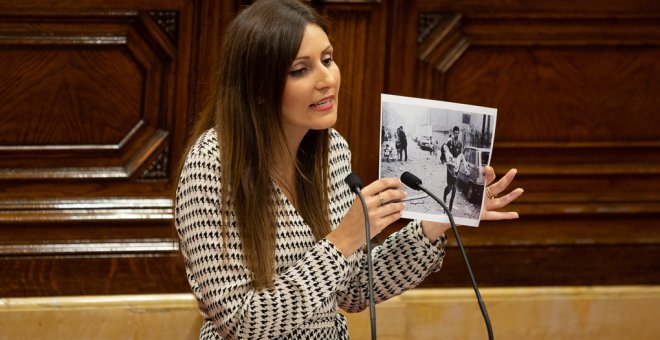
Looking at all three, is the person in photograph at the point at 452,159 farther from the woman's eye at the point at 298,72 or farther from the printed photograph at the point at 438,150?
the woman's eye at the point at 298,72

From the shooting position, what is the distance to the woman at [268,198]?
6.39 feet

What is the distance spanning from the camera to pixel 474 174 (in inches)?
78.7

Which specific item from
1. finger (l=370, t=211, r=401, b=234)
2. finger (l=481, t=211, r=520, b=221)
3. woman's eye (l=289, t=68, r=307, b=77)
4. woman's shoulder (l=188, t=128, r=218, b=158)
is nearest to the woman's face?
woman's eye (l=289, t=68, r=307, b=77)

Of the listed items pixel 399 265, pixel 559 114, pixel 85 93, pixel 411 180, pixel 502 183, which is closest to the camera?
pixel 411 180

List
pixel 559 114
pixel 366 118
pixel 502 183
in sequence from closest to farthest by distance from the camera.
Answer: pixel 502 183
pixel 366 118
pixel 559 114

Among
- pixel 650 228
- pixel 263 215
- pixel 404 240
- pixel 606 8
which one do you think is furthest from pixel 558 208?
pixel 263 215

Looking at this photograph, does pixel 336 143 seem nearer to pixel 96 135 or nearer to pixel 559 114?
pixel 96 135

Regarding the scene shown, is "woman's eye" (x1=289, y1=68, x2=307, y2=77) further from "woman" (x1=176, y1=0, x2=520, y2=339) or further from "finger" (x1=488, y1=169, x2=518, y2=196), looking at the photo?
"finger" (x1=488, y1=169, x2=518, y2=196)

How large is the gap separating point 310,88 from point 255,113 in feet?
0.38

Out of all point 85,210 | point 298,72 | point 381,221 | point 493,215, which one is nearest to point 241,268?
point 381,221

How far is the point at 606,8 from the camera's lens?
10.8 ft

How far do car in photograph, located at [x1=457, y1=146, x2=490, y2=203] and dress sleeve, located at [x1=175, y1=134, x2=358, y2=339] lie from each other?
27 centimetres

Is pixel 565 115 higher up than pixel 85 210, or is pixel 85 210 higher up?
pixel 565 115

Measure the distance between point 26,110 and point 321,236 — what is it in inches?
48.7
